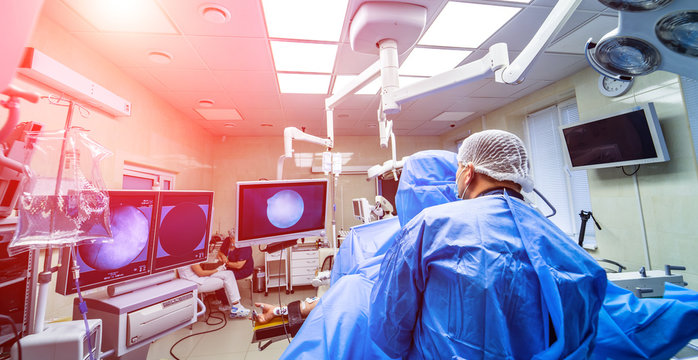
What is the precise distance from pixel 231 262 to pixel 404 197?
310 centimetres

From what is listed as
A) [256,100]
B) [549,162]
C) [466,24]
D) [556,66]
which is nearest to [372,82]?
[466,24]

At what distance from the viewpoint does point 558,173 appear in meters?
3.41

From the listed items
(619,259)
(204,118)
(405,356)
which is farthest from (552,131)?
(204,118)

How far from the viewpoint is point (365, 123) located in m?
4.51

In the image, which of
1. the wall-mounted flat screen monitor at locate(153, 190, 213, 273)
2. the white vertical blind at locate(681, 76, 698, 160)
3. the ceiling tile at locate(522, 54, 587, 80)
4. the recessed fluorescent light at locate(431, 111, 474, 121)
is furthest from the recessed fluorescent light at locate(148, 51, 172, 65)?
the white vertical blind at locate(681, 76, 698, 160)

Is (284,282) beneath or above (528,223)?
beneath

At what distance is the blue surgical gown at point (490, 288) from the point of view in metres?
0.68

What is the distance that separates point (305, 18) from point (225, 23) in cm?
58

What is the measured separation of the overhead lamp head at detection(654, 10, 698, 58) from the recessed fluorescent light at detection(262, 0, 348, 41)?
5.13 ft

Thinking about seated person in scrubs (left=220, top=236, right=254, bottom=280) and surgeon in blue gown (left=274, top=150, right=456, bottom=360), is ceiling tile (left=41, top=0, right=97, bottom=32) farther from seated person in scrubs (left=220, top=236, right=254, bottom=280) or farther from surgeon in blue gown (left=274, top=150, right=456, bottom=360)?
seated person in scrubs (left=220, top=236, right=254, bottom=280)

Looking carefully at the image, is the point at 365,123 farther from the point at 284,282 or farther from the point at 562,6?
the point at 562,6

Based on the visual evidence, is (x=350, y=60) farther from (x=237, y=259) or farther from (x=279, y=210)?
(x=237, y=259)

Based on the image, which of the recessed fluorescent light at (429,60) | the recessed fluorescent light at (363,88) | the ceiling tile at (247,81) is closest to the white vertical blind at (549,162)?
the recessed fluorescent light at (429,60)

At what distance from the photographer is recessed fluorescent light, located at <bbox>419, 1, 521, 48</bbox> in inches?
74.3
